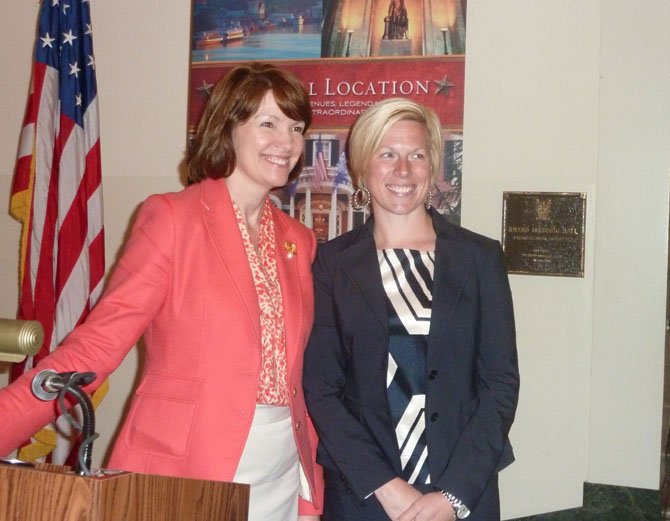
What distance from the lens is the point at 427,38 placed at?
11.7 feet

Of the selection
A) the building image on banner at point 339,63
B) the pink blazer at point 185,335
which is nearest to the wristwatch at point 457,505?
the pink blazer at point 185,335

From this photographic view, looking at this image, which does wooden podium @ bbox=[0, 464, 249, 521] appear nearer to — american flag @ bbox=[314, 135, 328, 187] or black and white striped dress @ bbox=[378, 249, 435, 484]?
black and white striped dress @ bbox=[378, 249, 435, 484]

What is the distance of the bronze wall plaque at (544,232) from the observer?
3.40 meters

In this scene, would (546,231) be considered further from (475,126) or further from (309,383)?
(309,383)

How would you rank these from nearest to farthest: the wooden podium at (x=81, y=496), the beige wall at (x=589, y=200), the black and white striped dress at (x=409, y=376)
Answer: the wooden podium at (x=81, y=496), the black and white striped dress at (x=409, y=376), the beige wall at (x=589, y=200)

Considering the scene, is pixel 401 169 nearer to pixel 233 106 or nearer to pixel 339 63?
pixel 233 106

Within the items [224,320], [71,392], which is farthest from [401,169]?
[71,392]

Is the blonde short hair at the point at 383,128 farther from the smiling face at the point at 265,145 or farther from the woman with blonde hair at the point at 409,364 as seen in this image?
the smiling face at the point at 265,145

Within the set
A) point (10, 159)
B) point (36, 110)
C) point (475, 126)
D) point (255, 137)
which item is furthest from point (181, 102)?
point (255, 137)

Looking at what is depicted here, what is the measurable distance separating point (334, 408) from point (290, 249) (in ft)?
1.62

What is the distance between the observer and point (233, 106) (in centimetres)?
225

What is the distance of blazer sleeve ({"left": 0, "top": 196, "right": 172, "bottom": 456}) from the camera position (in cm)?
182

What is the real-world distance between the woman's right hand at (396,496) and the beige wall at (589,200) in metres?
1.45

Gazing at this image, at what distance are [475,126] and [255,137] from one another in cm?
156
